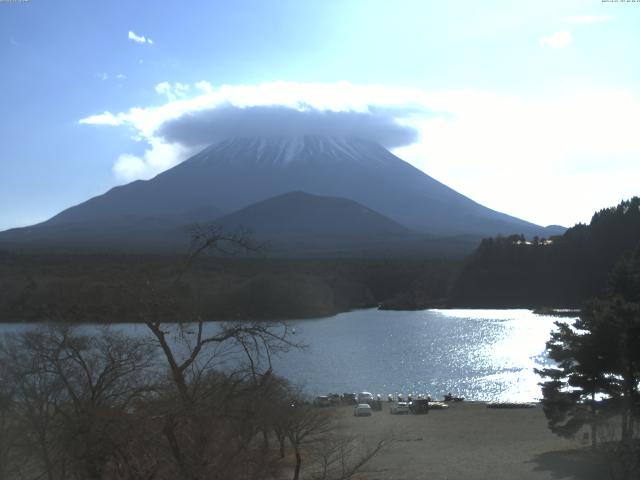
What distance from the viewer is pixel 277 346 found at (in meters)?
3.64

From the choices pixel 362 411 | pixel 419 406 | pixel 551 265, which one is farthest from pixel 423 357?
pixel 551 265

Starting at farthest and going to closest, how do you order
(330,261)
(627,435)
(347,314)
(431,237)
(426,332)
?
(431,237)
(330,261)
(347,314)
(426,332)
(627,435)

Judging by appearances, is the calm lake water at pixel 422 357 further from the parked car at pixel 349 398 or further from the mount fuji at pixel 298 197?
the mount fuji at pixel 298 197

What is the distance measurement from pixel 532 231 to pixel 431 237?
2662 cm

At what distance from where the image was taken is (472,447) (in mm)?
14125

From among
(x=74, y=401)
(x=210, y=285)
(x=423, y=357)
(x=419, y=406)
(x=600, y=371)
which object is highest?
(x=210, y=285)

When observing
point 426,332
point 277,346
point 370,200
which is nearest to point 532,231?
point 370,200

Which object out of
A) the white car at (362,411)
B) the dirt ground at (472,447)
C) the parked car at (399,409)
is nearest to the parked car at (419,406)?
the parked car at (399,409)

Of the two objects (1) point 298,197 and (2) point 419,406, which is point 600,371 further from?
(1) point 298,197

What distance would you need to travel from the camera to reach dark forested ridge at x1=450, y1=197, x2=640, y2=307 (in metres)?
51.5

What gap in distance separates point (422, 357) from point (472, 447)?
16164 mm

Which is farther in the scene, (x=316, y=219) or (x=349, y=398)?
(x=316, y=219)

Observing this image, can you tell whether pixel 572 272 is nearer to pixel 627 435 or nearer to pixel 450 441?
pixel 450 441

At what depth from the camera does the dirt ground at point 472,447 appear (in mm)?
11141
